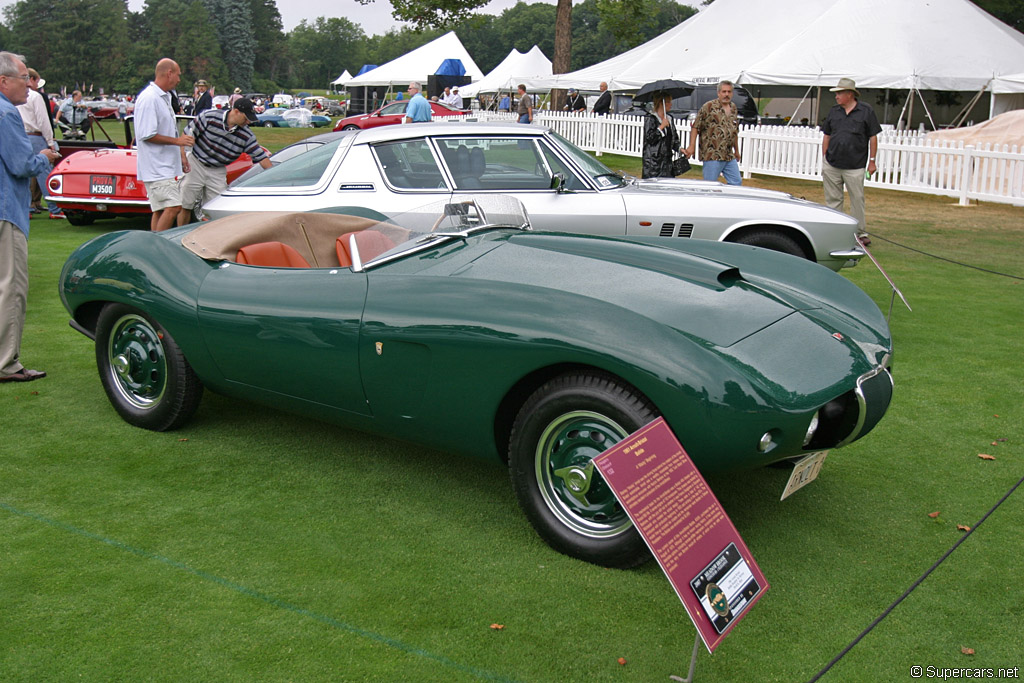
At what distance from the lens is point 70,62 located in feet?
352

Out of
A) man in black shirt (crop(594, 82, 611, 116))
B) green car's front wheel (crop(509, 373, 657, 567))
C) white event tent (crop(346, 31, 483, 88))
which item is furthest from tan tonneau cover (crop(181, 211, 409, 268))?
white event tent (crop(346, 31, 483, 88))

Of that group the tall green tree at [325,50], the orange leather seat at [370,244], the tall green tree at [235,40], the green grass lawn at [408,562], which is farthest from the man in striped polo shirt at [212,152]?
the tall green tree at [325,50]

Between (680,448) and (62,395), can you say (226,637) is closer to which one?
(680,448)

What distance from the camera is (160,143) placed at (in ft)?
24.6

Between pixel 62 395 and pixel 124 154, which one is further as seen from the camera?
pixel 124 154

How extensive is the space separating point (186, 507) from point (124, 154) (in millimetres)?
8469

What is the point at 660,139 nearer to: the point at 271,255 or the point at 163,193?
the point at 163,193

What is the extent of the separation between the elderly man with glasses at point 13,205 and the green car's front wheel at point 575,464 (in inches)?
140

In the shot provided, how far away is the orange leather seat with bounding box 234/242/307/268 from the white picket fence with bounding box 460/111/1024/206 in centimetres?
1093

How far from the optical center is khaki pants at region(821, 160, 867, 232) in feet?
32.2

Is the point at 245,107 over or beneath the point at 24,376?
over

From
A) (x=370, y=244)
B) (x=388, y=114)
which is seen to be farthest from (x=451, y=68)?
(x=370, y=244)

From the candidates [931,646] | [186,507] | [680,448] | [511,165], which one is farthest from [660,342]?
[511,165]

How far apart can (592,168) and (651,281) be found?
158 inches
